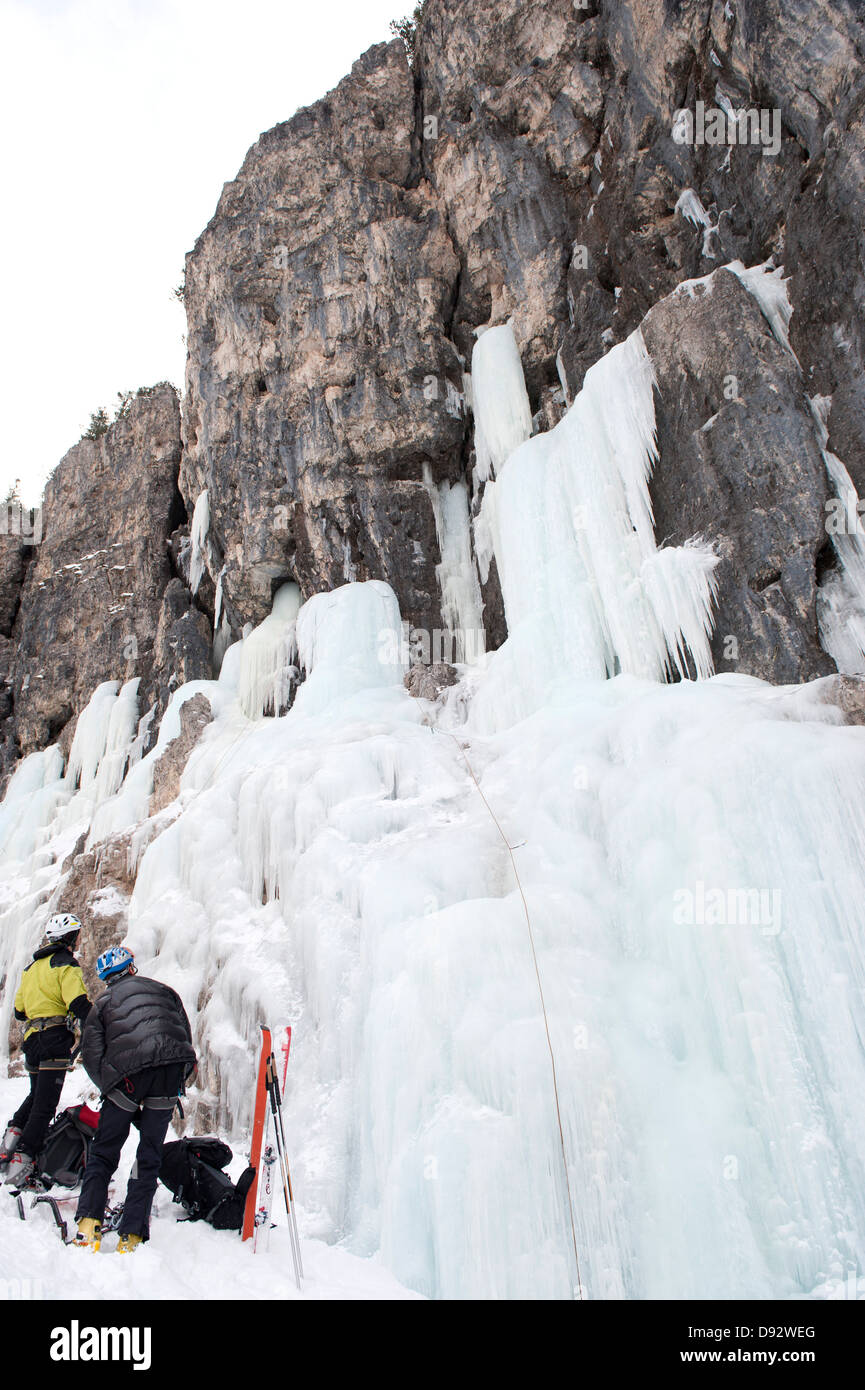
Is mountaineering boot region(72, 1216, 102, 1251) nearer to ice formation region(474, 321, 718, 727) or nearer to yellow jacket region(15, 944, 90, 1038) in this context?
yellow jacket region(15, 944, 90, 1038)

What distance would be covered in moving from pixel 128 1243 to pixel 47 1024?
1.44m

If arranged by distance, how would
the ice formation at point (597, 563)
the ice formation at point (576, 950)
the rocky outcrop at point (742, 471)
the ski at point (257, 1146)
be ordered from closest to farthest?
the ice formation at point (576, 950)
the ski at point (257, 1146)
the rocky outcrop at point (742, 471)
the ice formation at point (597, 563)

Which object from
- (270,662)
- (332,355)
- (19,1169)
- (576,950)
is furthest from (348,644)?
(19,1169)

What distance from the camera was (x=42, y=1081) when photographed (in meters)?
4.36

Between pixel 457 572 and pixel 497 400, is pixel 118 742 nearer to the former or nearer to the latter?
pixel 457 572

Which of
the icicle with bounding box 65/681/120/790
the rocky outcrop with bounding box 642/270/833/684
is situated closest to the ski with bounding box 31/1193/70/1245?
the rocky outcrop with bounding box 642/270/833/684

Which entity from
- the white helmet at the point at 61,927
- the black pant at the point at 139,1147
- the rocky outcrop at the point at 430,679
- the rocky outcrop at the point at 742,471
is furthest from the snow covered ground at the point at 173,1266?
the rocky outcrop at the point at 430,679

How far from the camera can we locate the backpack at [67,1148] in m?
4.09

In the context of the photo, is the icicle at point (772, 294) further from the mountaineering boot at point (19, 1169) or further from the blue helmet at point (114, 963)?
the mountaineering boot at point (19, 1169)

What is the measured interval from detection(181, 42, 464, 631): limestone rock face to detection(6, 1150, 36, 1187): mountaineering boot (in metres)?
8.63

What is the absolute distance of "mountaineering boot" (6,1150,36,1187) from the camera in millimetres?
4039

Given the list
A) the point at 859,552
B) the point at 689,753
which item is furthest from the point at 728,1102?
the point at 859,552

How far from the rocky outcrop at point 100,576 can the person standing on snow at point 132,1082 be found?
42.3ft

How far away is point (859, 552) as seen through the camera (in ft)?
22.2
